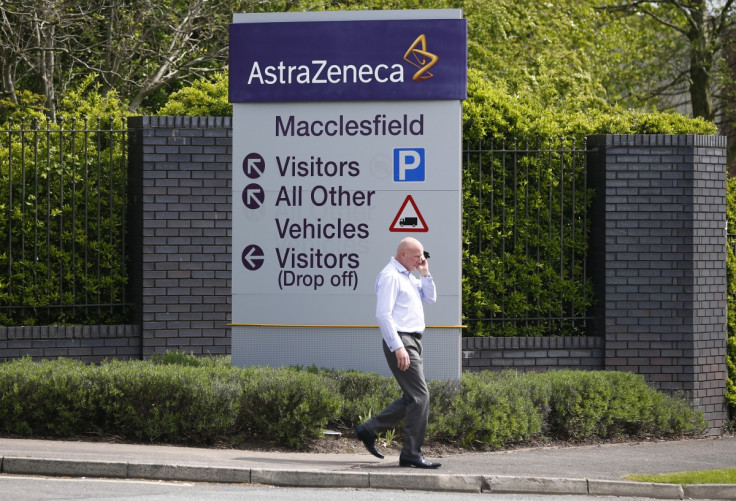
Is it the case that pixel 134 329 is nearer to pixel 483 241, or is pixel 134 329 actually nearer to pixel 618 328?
pixel 483 241

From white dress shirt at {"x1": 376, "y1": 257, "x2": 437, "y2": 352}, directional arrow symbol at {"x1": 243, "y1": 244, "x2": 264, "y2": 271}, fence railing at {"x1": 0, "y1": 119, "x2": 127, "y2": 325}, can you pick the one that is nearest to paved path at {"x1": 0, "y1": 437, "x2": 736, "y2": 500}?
white dress shirt at {"x1": 376, "y1": 257, "x2": 437, "y2": 352}

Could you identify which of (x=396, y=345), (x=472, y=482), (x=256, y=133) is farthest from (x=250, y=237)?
(x=472, y=482)

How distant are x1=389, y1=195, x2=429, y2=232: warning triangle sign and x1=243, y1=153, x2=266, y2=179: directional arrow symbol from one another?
51.2 inches

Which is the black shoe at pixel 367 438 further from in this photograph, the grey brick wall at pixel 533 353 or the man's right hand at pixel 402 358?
the grey brick wall at pixel 533 353

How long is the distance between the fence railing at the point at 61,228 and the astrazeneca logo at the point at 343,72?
2205 millimetres

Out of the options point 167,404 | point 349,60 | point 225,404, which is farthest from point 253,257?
point 349,60

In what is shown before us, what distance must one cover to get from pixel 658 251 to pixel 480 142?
216 centimetres

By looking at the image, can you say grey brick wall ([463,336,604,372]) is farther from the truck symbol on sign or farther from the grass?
the grass

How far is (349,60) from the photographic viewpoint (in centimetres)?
1002

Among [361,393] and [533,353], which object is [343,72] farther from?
[533,353]

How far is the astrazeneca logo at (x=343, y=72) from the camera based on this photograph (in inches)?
390

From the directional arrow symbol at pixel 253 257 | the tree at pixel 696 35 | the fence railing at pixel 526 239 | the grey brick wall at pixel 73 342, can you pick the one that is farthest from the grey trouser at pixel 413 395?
the tree at pixel 696 35

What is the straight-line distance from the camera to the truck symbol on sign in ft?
32.4

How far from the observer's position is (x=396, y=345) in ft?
26.1
